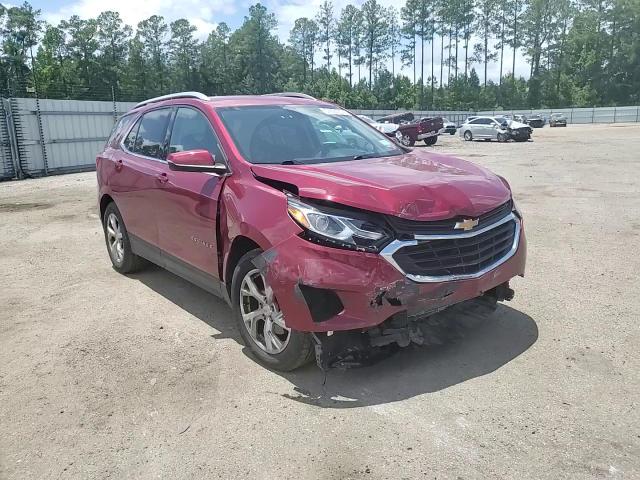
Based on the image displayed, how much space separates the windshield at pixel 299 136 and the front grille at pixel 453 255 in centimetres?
121

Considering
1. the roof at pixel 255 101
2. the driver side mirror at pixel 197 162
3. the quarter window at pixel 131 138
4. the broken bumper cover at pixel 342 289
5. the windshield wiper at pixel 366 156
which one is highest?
the roof at pixel 255 101

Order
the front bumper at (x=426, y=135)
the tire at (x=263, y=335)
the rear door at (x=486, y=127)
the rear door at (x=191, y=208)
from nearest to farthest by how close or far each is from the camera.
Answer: the tire at (x=263, y=335), the rear door at (x=191, y=208), the front bumper at (x=426, y=135), the rear door at (x=486, y=127)

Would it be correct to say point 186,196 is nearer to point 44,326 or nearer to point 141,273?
point 44,326

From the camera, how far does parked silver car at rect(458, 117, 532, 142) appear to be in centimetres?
3312

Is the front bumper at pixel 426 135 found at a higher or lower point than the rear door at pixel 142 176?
lower

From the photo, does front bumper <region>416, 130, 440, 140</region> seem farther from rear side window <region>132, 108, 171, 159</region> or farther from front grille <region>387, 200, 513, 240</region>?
front grille <region>387, 200, 513, 240</region>

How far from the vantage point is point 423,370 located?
3.62 metres

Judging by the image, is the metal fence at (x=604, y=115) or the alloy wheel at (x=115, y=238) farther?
the metal fence at (x=604, y=115)

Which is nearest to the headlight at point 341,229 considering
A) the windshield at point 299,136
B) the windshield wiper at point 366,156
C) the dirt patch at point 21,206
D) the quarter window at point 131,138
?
the windshield at point 299,136

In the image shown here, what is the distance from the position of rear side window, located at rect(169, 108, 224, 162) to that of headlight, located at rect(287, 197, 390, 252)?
1.15m

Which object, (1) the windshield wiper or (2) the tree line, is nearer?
(1) the windshield wiper

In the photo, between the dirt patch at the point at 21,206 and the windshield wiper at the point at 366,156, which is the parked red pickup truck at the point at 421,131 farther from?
the windshield wiper at the point at 366,156

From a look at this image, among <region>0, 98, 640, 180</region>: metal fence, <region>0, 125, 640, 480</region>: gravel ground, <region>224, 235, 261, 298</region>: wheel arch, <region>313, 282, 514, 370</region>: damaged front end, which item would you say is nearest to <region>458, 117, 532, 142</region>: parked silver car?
<region>0, 98, 640, 180</region>: metal fence

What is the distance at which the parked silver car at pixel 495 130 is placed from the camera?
3312cm
